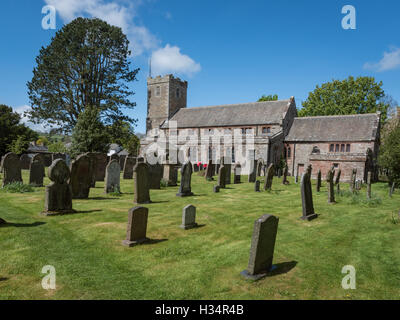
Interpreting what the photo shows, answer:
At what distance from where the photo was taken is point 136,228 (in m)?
6.85

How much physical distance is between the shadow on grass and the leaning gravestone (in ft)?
49.1

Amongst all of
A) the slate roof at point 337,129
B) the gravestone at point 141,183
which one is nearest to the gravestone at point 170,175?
the gravestone at point 141,183

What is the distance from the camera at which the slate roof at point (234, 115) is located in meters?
36.5

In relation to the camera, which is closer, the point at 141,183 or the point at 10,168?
the point at 141,183

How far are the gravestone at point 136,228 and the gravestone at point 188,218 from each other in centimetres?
144

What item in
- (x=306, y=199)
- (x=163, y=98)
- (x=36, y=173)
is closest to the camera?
(x=306, y=199)

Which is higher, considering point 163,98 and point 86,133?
point 163,98

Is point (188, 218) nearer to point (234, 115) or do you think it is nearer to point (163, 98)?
point (234, 115)

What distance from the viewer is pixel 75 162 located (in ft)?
38.1

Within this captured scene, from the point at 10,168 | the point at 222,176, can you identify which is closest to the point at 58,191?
the point at 10,168

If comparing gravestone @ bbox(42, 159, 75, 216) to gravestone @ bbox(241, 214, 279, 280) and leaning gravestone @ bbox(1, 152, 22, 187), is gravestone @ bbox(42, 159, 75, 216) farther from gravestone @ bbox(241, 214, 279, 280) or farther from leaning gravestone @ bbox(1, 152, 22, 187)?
leaning gravestone @ bbox(1, 152, 22, 187)

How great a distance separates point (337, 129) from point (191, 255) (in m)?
31.6
